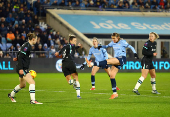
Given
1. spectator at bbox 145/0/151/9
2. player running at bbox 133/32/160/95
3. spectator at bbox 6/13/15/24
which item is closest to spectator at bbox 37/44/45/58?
spectator at bbox 6/13/15/24

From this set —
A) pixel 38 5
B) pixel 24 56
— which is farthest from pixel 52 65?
A: pixel 24 56

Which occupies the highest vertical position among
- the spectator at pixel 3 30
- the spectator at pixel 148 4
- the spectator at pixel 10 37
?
the spectator at pixel 148 4

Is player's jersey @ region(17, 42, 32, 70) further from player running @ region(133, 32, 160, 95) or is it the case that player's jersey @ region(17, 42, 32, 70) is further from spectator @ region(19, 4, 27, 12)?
spectator @ region(19, 4, 27, 12)

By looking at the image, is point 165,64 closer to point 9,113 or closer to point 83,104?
point 83,104

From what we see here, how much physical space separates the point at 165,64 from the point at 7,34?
12923 mm

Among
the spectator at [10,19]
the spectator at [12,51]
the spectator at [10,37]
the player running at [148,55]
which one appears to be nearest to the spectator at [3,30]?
the spectator at [10,37]

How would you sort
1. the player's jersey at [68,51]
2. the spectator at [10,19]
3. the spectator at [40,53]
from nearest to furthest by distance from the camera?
1. the player's jersey at [68,51]
2. the spectator at [40,53]
3. the spectator at [10,19]

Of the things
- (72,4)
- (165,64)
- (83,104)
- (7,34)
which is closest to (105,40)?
(72,4)

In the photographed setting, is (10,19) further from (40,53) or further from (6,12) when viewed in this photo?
(40,53)

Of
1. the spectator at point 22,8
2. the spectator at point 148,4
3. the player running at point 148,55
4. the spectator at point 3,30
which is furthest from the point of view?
the spectator at point 148,4

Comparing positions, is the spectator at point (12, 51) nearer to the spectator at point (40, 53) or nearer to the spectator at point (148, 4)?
the spectator at point (40, 53)

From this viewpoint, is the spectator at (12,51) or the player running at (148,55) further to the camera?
the spectator at (12,51)

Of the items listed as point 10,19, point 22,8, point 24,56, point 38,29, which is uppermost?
point 22,8

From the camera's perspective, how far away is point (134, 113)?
30.3 feet
